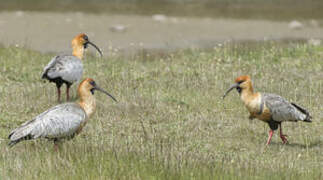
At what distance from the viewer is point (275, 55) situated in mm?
13758

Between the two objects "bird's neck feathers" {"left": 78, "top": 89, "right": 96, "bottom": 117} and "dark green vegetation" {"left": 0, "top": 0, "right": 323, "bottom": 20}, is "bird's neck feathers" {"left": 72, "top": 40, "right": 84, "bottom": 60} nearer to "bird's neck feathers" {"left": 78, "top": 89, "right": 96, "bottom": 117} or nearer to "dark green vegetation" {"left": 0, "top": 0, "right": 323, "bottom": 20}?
"bird's neck feathers" {"left": 78, "top": 89, "right": 96, "bottom": 117}

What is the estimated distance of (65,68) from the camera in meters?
10.3

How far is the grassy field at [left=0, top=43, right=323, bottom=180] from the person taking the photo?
21.9 ft

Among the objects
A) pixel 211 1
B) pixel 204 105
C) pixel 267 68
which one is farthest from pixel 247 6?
pixel 204 105

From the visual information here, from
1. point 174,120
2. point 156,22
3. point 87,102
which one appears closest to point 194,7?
point 156,22

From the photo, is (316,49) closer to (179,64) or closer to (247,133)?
(179,64)

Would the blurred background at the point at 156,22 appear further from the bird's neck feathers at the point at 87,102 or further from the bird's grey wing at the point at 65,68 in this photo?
the bird's neck feathers at the point at 87,102

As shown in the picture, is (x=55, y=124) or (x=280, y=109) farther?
(x=280, y=109)

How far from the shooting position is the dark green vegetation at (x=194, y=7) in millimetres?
22281

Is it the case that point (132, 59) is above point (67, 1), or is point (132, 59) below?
below

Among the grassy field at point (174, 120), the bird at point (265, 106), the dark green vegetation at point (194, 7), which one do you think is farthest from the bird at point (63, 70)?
the dark green vegetation at point (194, 7)

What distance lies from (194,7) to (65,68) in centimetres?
1365

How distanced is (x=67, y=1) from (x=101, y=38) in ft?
21.1

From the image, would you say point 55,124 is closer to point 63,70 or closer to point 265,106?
point 265,106
